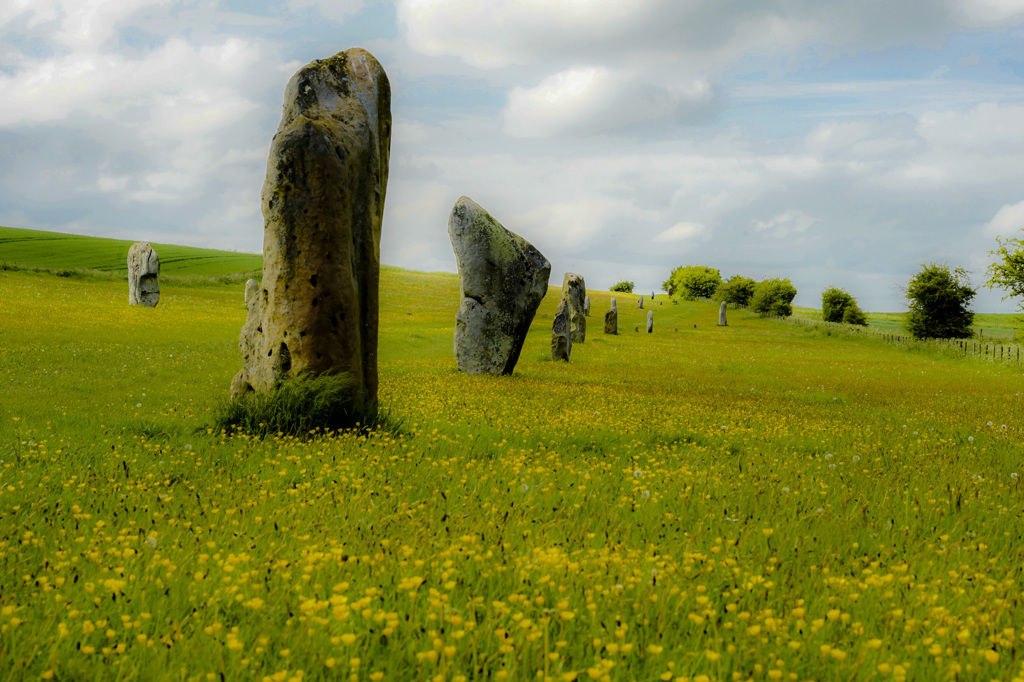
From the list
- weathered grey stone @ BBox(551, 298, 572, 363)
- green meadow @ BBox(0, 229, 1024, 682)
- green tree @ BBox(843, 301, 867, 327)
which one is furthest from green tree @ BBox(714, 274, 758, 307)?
green meadow @ BBox(0, 229, 1024, 682)

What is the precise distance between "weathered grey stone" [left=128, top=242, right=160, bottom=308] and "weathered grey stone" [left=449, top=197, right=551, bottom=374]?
26583 millimetres

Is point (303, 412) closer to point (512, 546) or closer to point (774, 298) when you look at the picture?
point (512, 546)

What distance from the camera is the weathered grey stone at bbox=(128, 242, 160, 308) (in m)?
38.6

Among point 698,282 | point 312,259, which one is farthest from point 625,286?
point 312,259

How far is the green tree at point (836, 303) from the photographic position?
274ft

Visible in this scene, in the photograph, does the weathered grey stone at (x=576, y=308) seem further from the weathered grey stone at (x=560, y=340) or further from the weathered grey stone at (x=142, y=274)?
the weathered grey stone at (x=142, y=274)

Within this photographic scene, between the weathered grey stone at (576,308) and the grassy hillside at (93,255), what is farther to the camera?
the grassy hillside at (93,255)

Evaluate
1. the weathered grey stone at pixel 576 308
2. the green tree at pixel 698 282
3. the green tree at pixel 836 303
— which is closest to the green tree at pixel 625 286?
the green tree at pixel 698 282

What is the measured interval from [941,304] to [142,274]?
60.2 meters

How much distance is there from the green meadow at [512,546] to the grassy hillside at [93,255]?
78817mm

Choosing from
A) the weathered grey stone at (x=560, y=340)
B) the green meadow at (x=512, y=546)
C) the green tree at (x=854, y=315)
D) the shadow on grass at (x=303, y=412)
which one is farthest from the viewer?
the green tree at (x=854, y=315)

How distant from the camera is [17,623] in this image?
3.35 m

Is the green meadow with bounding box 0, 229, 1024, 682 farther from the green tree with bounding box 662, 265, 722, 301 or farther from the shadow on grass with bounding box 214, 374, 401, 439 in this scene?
the green tree with bounding box 662, 265, 722, 301

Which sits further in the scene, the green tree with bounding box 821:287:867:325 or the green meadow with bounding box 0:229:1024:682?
the green tree with bounding box 821:287:867:325
